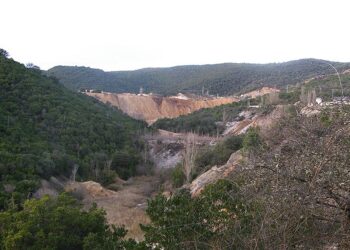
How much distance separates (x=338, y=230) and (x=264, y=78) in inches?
3231

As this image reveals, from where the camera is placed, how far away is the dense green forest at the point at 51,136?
93.8 ft

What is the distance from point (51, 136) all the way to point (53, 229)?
28.1 metres

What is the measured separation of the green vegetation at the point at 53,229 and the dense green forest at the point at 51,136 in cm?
1362

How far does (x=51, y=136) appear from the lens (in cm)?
3684

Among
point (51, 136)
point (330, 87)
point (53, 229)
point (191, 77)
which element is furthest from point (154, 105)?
point (53, 229)

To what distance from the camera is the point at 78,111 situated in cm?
4441

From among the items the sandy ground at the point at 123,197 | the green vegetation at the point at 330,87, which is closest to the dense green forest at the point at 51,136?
the sandy ground at the point at 123,197

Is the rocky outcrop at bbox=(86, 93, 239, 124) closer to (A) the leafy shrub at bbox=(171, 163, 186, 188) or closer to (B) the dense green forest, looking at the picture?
(B) the dense green forest

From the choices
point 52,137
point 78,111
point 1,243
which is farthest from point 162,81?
point 1,243

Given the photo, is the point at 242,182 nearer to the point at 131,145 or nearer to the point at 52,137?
the point at 52,137

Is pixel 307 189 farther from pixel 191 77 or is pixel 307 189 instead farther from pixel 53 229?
pixel 191 77

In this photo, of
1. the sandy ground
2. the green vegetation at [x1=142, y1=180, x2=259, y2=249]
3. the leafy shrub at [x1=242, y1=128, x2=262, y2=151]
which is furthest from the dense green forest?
the green vegetation at [x1=142, y1=180, x2=259, y2=249]

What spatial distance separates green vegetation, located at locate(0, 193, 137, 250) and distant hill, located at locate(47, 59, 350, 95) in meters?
66.5

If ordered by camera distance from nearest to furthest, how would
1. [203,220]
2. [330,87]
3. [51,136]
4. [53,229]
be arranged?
[203,220]
[53,229]
[51,136]
[330,87]
